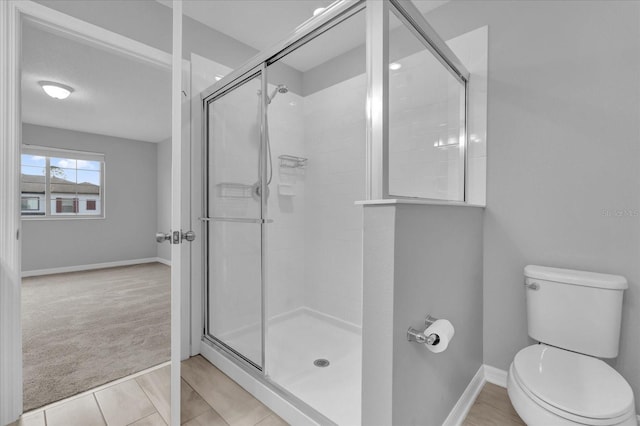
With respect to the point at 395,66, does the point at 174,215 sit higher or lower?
lower

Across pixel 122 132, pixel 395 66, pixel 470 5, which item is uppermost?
pixel 470 5

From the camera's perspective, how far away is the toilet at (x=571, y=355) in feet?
3.31

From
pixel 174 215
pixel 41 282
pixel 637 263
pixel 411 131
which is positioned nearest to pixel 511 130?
pixel 411 131

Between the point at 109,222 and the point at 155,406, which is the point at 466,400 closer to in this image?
the point at 155,406

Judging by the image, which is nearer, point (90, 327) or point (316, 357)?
point (316, 357)

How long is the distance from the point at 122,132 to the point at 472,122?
3.18m

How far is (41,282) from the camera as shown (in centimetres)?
278

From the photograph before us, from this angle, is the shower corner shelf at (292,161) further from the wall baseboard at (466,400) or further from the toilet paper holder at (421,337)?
the wall baseboard at (466,400)

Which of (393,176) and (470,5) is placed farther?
(470,5)

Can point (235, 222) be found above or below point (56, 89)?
below

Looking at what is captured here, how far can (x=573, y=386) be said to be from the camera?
3.68 ft

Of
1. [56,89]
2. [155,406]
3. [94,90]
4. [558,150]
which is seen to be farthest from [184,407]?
[94,90]

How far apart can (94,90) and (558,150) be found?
354 centimetres

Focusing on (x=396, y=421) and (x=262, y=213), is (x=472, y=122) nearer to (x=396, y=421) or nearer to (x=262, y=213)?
(x=262, y=213)
